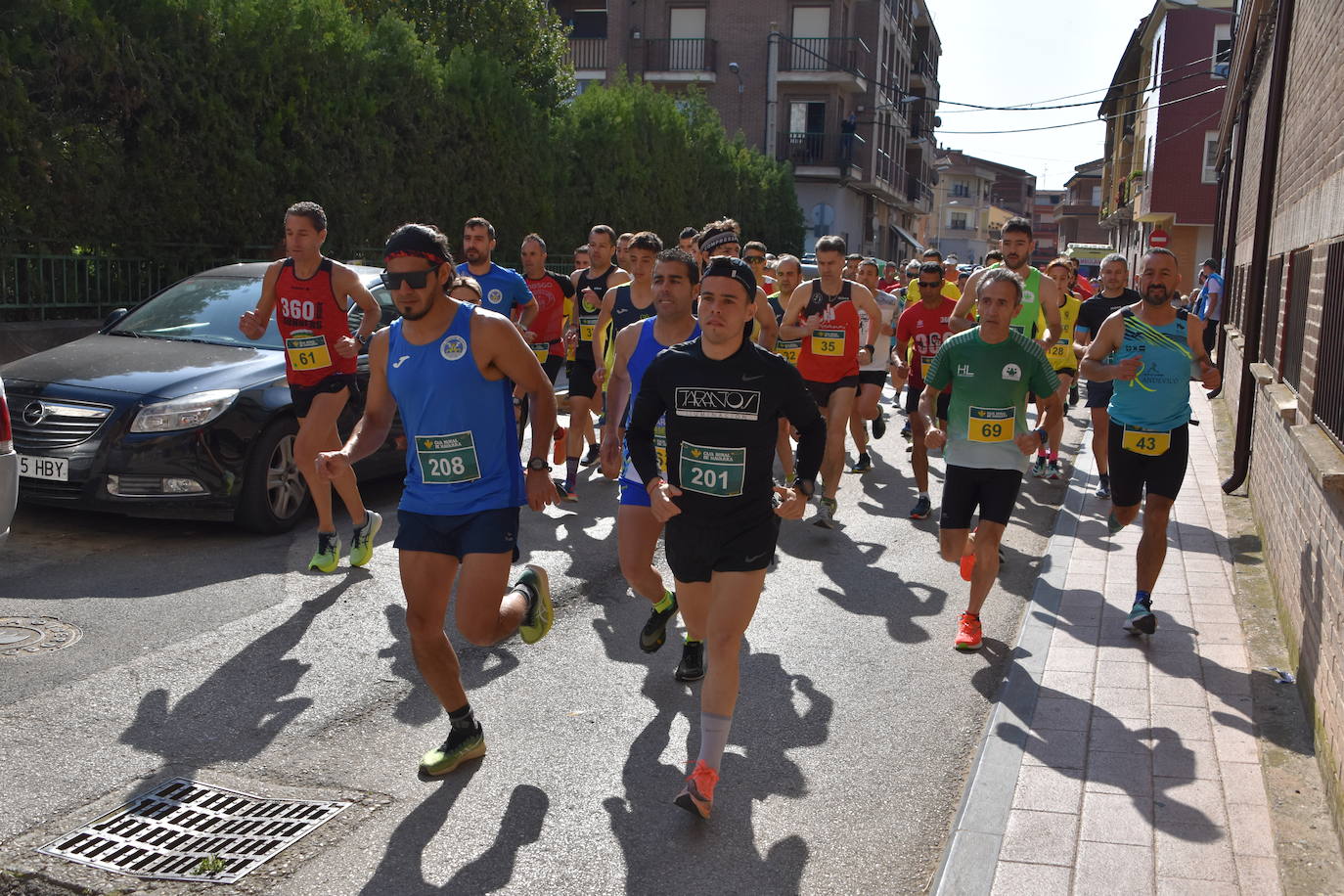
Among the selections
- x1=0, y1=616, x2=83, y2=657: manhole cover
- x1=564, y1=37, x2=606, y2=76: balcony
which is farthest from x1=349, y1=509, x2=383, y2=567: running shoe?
x1=564, y1=37, x2=606, y2=76: balcony

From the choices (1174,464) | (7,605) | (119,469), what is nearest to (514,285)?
(119,469)

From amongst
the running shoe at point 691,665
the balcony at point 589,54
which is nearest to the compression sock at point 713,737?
the running shoe at point 691,665

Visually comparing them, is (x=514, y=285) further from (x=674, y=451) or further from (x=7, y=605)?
(x=674, y=451)

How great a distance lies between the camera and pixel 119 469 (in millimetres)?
7547

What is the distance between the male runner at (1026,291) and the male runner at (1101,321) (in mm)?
257

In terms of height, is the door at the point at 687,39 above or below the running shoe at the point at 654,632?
above

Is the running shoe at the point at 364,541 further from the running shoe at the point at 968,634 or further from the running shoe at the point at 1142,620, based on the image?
the running shoe at the point at 1142,620

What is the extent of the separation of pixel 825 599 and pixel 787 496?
2.93m

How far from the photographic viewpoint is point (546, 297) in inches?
439

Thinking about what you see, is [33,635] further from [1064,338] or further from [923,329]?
[1064,338]

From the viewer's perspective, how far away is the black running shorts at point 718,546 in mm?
4438

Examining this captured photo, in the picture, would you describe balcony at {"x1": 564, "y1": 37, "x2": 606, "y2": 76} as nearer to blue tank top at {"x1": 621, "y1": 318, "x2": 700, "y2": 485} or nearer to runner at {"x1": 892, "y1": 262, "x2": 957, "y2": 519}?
runner at {"x1": 892, "y1": 262, "x2": 957, "y2": 519}

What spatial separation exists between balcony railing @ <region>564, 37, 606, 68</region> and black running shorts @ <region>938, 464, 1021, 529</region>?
44.5 m

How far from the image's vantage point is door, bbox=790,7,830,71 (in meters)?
47.7
